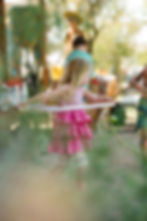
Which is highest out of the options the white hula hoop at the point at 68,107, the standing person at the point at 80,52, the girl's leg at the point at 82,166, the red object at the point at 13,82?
the standing person at the point at 80,52

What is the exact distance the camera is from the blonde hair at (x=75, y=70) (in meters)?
0.81

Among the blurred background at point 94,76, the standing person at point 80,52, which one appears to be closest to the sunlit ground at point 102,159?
the blurred background at point 94,76

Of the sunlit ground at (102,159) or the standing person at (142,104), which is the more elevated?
the standing person at (142,104)

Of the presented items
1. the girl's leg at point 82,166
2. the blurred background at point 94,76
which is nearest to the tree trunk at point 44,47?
the blurred background at point 94,76

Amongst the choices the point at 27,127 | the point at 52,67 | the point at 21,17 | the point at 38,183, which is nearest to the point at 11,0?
the point at 21,17

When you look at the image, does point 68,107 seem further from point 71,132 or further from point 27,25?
point 27,25

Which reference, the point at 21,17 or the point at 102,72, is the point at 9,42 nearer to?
the point at 21,17

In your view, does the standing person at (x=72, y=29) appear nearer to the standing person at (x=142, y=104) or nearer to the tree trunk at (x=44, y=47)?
the tree trunk at (x=44, y=47)

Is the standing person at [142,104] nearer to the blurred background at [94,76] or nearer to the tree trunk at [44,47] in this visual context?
the blurred background at [94,76]

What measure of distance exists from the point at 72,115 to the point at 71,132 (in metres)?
0.04


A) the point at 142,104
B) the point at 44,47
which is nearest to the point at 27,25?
the point at 44,47

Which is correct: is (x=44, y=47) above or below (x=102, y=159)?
above

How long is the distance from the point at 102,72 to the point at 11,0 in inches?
9.3

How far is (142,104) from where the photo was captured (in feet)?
2.72
